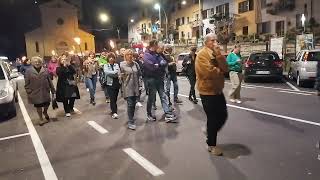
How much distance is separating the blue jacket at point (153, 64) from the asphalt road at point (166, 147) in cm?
114

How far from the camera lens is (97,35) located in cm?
8150

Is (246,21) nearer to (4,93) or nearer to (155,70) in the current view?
(4,93)

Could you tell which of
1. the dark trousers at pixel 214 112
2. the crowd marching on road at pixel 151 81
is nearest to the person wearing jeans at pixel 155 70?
the crowd marching on road at pixel 151 81

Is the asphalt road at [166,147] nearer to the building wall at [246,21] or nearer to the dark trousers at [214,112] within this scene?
the dark trousers at [214,112]

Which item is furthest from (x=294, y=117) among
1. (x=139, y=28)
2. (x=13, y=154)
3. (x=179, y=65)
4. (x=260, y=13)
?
(x=139, y=28)

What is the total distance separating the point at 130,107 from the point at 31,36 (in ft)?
199

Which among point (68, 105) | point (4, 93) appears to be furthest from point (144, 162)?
point (4, 93)

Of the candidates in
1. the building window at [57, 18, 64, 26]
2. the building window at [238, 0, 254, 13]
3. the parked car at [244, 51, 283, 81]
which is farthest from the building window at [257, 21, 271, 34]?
the building window at [57, 18, 64, 26]

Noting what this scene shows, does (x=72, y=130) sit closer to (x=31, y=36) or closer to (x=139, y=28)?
(x=31, y=36)

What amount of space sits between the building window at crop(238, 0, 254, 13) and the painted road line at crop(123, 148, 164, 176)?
38.3 metres

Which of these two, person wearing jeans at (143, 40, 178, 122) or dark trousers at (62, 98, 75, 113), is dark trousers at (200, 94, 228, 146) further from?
dark trousers at (62, 98, 75, 113)

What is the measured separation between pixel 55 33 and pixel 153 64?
2364 inches

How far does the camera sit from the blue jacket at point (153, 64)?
8.38 meters

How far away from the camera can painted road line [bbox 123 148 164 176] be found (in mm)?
5209
